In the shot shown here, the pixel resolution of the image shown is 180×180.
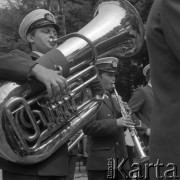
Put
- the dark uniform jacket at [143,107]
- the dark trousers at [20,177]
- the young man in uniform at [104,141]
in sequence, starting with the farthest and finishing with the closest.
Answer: the dark uniform jacket at [143,107]
the young man in uniform at [104,141]
the dark trousers at [20,177]

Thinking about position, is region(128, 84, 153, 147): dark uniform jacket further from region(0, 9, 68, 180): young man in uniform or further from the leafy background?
the leafy background

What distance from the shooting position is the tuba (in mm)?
2652

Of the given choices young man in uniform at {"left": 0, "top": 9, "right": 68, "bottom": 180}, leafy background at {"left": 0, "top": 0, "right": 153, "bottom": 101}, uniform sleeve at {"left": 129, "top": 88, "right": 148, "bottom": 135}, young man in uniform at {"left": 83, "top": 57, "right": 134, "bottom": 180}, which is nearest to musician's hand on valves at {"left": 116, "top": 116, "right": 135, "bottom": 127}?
young man in uniform at {"left": 83, "top": 57, "right": 134, "bottom": 180}

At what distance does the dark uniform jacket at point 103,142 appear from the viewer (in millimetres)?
4555

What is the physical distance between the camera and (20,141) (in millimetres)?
2650

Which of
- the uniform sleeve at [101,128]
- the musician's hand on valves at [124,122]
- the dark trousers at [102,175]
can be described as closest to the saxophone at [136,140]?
the musician's hand on valves at [124,122]

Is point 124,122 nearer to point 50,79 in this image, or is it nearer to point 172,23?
point 50,79

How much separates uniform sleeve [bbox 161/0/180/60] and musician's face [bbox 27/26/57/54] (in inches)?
65.4

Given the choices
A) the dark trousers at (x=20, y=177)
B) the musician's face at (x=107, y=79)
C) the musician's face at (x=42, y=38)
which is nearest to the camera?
the dark trousers at (x=20, y=177)

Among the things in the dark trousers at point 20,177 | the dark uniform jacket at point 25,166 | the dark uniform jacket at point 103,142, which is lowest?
the dark trousers at point 20,177

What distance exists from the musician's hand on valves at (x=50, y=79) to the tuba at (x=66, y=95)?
85 mm

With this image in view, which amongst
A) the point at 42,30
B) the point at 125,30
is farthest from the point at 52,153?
the point at 125,30

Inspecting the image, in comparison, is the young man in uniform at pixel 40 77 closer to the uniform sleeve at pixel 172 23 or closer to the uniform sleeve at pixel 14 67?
the uniform sleeve at pixel 14 67

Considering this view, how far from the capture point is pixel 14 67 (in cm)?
274
